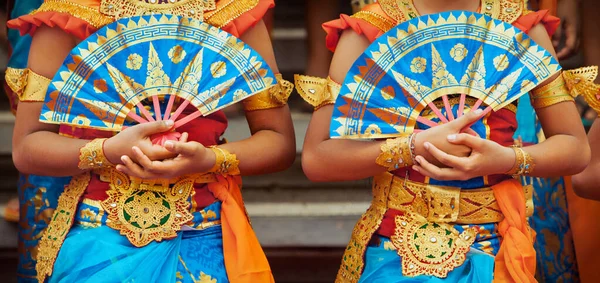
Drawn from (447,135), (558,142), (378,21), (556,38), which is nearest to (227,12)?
(378,21)

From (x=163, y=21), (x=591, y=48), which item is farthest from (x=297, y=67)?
(x=163, y=21)

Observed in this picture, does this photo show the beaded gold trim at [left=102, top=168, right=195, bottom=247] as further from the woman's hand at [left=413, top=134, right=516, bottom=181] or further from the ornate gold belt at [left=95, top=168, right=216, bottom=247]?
the woman's hand at [left=413, top=134, right=516, bottom=181]

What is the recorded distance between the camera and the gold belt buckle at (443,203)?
2.51m

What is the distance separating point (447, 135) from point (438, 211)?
26 centimetres

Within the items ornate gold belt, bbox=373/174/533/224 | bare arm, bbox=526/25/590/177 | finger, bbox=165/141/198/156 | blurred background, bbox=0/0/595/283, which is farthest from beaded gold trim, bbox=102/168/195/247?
blurred background, bbox=0/0/595/283

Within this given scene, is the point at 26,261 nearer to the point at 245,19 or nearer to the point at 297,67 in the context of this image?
the point at 245,19

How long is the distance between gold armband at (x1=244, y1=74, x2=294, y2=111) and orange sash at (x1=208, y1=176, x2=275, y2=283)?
0.25 m

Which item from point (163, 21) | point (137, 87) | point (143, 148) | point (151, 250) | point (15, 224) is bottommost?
point (15, 224)

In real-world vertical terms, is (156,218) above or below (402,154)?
below

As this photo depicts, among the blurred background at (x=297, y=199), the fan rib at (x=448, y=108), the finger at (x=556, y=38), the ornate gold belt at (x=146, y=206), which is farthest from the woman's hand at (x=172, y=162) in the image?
the finger at (x=556, y=38)

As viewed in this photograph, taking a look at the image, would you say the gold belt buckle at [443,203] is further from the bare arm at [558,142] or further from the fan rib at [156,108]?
the fan rib at [156,108]

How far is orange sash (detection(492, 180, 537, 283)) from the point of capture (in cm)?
242

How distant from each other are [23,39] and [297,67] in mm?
1795

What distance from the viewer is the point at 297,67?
4855 mm
